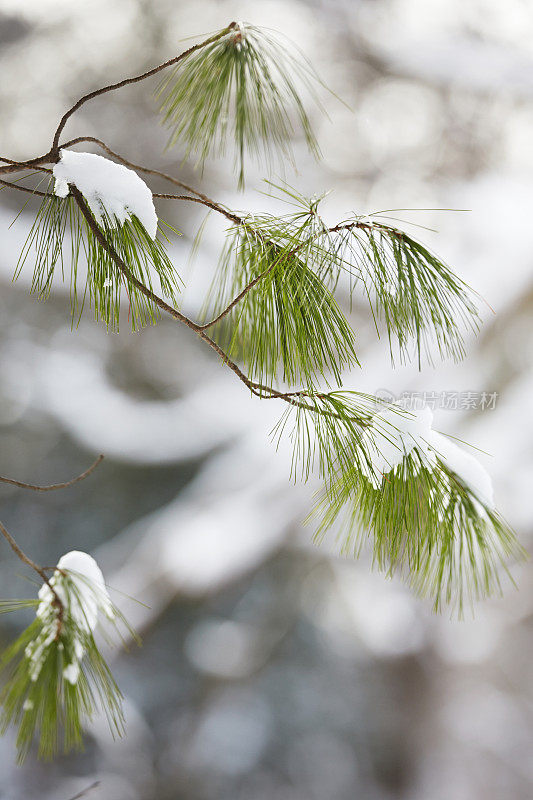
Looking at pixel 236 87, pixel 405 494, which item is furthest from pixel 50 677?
pixel 236 87

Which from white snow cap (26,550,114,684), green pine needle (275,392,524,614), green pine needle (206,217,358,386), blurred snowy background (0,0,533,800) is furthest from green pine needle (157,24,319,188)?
blurred snowy background (0,0,533,800)

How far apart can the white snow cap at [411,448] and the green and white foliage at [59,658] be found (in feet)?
0.74

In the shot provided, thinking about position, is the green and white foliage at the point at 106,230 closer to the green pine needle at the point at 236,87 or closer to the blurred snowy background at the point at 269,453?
the green pine needle at the point at 236,87

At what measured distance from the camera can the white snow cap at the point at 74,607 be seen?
466 millimetres

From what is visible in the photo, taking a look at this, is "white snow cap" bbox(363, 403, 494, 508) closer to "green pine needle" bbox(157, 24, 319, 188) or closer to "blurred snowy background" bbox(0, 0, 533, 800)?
"green pine needle" bbox(157, 24, 319, 188)

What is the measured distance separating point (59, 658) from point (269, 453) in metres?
2.04

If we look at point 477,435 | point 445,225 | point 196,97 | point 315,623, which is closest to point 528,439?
point 477,435

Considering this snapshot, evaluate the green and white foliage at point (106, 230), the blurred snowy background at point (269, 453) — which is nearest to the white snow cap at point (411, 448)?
the green and white foliage at point (106, 230)

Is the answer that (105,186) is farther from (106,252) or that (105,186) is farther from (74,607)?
(74,607)

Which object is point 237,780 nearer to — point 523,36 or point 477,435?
point 477,435

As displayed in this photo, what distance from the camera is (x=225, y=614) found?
2627mm

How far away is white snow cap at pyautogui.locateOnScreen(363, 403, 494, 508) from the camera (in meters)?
0.46

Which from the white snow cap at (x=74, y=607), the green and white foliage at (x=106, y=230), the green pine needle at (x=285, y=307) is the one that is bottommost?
the white snow cap at (x=74, y=607)

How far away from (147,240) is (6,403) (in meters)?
2.36
